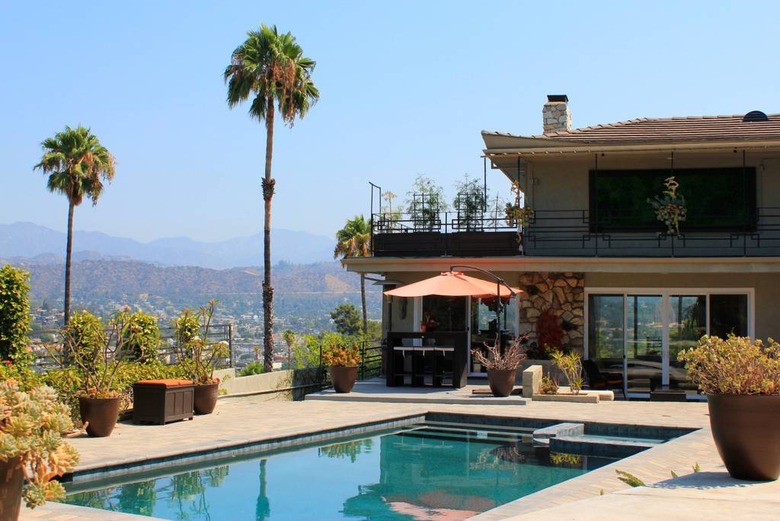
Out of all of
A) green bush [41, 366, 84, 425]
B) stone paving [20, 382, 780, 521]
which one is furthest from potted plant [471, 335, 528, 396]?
green bush [41, 366, 84, 425]

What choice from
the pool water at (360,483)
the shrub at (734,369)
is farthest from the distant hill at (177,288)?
the shrub at (734,369)

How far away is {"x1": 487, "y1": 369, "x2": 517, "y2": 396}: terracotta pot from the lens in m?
17.2

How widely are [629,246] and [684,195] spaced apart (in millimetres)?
1718

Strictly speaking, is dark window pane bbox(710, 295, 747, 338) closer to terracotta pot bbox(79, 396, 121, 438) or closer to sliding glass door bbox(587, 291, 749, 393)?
sliding glass door bbox(587, 291, 749, 393)

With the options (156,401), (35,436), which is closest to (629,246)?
(156,401)

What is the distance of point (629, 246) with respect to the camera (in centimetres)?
2164

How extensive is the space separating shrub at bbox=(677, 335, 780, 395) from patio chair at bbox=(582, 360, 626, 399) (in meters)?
11.3

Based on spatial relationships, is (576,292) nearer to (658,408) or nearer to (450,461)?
(658,408)

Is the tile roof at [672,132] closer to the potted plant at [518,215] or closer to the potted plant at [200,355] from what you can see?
the potted plant at [518,215]

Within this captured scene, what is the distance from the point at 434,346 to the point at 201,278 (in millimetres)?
143014

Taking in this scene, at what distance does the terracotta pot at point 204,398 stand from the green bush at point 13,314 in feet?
9.01

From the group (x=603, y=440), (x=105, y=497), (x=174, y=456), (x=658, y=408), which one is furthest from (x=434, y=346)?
(x=105, y=497)

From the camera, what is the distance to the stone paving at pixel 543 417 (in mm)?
7363

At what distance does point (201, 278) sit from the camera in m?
158
